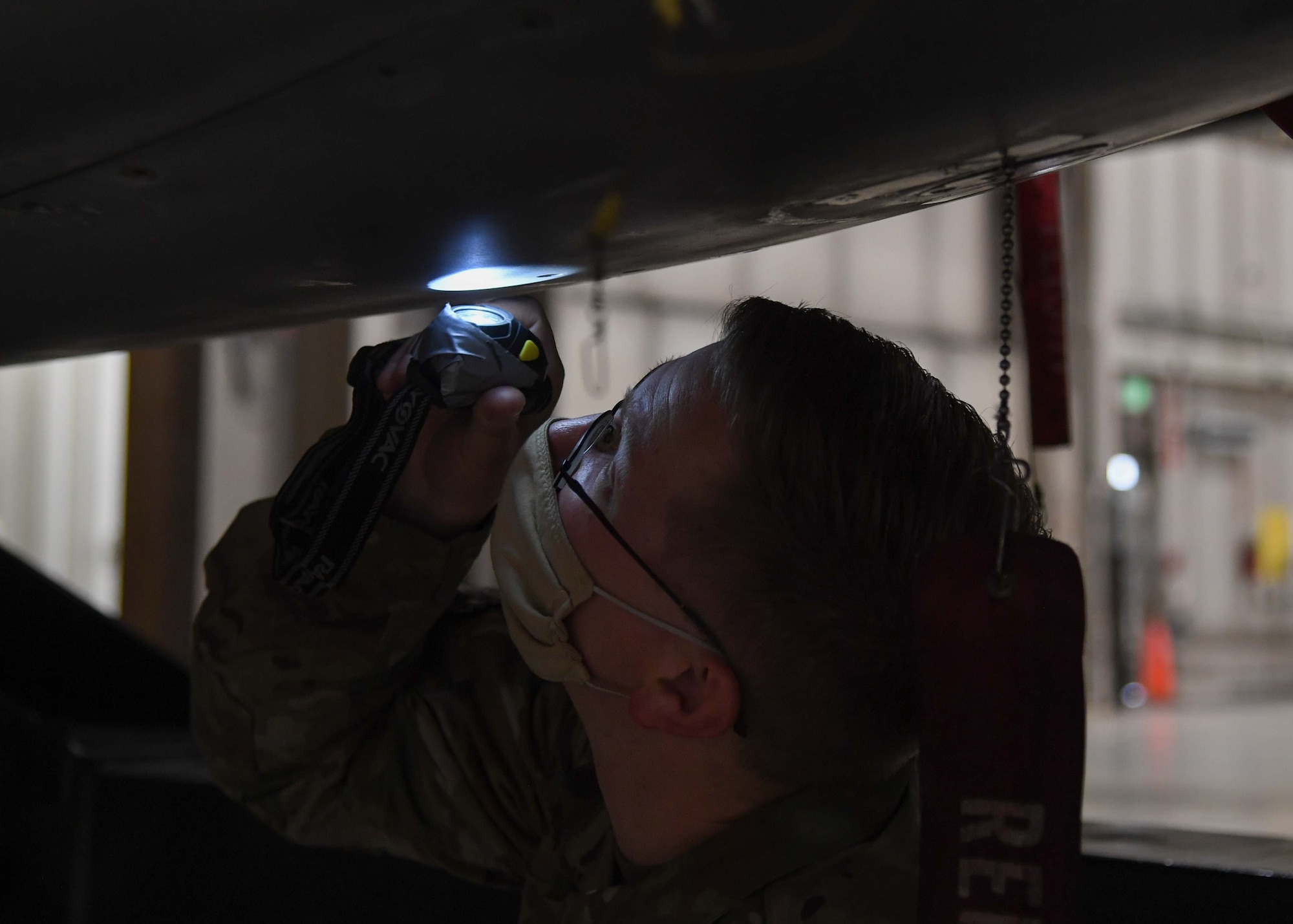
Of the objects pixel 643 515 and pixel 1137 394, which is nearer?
pixel 643 515

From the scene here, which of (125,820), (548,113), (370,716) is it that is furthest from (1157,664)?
(548,113)

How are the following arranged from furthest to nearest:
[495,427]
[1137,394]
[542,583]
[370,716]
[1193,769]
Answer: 1. [1137,394]
2. [1193,769]
3. [370,716]
4. [495,427]
5. [542,583]

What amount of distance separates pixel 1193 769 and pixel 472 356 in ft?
12.8

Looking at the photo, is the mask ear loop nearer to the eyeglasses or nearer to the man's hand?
the eyeglasses

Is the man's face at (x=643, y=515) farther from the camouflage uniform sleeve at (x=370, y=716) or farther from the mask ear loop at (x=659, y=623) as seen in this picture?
the camouflage uniform sleeve at (x=370, y=716)

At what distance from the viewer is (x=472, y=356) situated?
82cm

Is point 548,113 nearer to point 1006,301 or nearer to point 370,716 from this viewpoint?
point 1006,301

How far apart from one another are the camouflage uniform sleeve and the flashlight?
16cm

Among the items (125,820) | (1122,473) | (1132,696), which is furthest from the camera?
(1122,473)

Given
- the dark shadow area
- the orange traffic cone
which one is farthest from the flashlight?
the orange traffic cone

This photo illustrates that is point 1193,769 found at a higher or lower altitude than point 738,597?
lower

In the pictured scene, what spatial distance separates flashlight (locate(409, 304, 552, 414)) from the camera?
0.82 m

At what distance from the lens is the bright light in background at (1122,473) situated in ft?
21.8

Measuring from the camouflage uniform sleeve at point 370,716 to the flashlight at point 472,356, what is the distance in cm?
16
